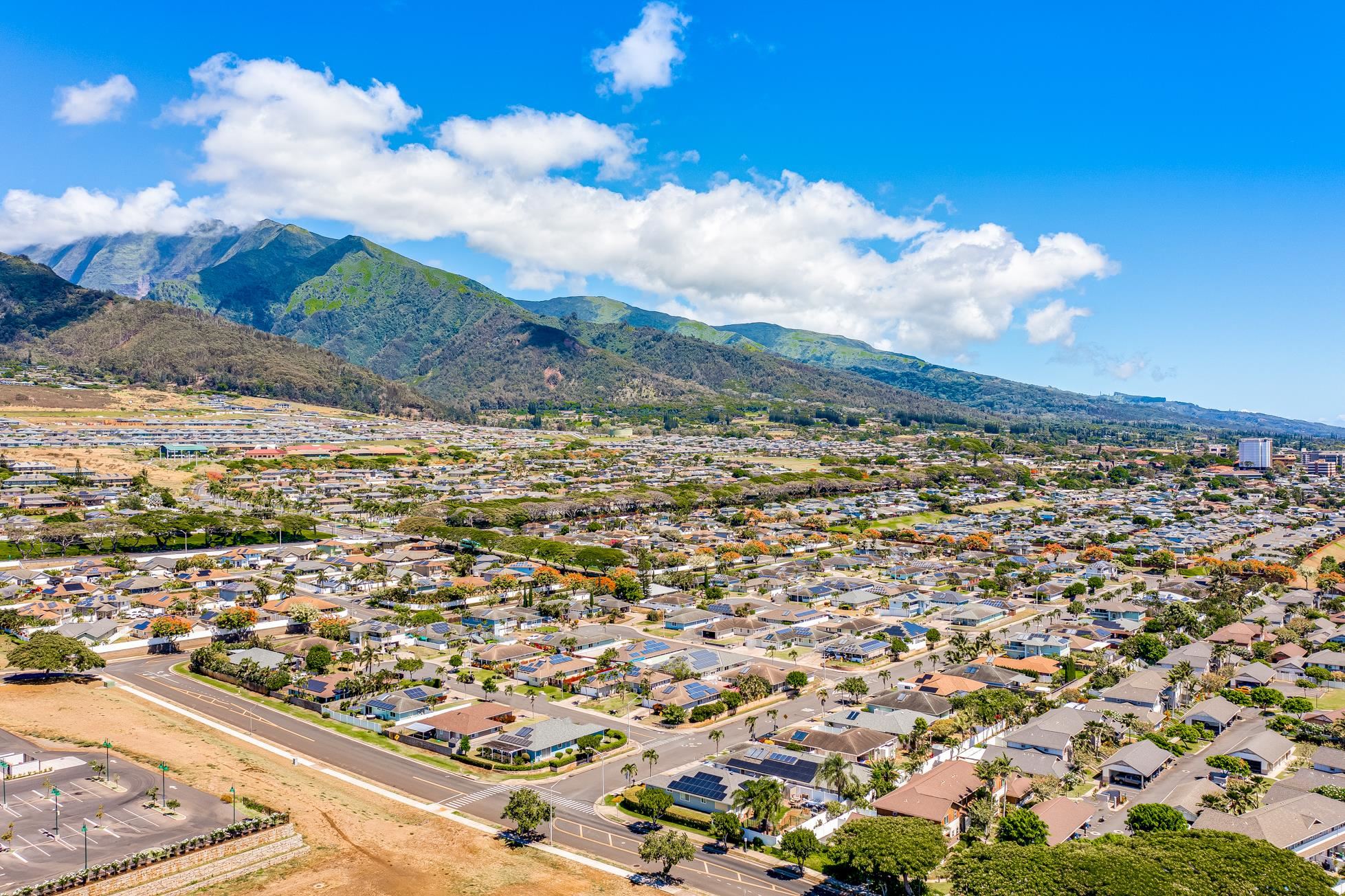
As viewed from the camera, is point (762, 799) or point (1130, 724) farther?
point (1130, 724)

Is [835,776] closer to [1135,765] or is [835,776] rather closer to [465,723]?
[1135,765]

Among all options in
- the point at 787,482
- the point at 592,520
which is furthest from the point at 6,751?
the point at 787,482

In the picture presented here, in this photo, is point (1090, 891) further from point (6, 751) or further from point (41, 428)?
point (41, 428)

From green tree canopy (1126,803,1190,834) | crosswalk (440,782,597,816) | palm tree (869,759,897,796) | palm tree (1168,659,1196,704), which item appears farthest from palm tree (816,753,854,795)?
palm tree (1168,659,1196,704)

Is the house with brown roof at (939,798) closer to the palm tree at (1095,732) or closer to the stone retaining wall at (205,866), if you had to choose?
the palm tree at (1095,732)

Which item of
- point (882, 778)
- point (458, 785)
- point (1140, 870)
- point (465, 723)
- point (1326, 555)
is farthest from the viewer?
point (1326, 555)

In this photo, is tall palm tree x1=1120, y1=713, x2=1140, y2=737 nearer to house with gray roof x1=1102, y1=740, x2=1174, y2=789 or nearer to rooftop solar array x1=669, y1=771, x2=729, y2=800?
house with gray roof x1=1102, y1=740, x2=1174, y2=789

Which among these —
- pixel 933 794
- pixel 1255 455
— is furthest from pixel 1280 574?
pixel 1255 455
